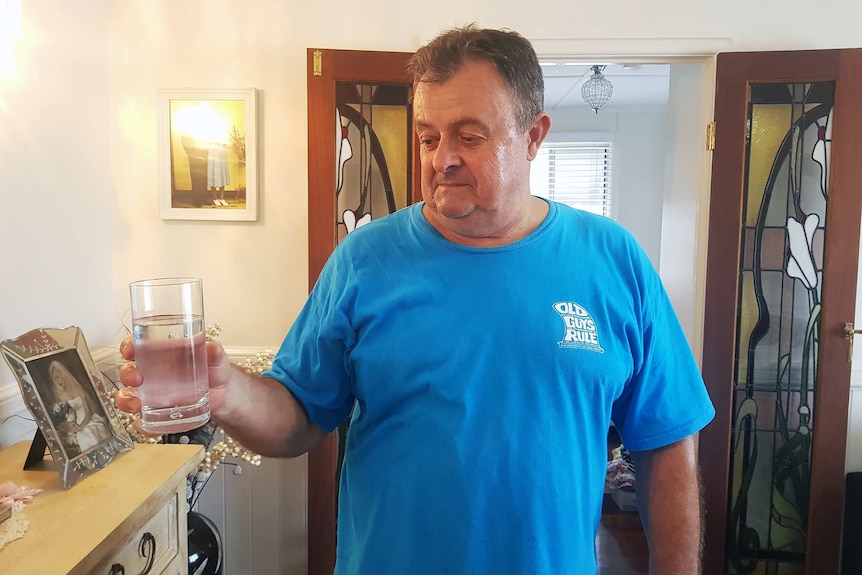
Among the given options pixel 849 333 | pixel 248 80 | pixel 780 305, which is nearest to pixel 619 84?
pixel 780 305

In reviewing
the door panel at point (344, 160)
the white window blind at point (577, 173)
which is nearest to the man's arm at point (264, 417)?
the door panel at point (344, 160)

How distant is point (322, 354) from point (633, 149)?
5330 millimetres

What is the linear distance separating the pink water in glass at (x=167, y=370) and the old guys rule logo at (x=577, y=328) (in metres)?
0.51

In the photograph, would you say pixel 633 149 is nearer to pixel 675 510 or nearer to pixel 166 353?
pixel 675 510

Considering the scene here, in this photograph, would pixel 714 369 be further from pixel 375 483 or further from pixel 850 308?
pixel 375 483

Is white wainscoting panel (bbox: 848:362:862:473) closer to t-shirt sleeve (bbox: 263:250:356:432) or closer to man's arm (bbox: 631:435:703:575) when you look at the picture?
man's arm (bbox: 631:435:703:575)

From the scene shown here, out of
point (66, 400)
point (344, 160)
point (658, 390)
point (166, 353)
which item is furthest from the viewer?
point (344, 160)

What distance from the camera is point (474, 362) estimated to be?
0.92m

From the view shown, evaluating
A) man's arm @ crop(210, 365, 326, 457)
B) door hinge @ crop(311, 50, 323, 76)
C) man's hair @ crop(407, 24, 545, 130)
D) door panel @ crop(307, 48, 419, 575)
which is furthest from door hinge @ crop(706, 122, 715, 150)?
man's arm @ crop(210, 365, 326, 457)

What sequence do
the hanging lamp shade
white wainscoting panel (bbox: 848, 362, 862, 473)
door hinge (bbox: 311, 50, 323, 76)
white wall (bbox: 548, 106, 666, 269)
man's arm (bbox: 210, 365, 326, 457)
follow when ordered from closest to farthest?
man's arm (bbox: 210, 365, 326, 457) < door hinge (bbox: 311, 50, 323, 76) < white wainscoting panel (bbox: 848, 362, 862, 473) < the hanging lamp shade < white wall (bbox: 548, 106, 666, 269)

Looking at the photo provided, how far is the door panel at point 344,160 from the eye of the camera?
2225mm

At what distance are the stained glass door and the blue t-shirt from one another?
5.07 feet

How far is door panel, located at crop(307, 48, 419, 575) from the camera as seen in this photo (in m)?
2.22

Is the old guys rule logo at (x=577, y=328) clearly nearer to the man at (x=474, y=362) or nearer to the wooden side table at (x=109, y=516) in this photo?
the man at (x=474, y=362)
